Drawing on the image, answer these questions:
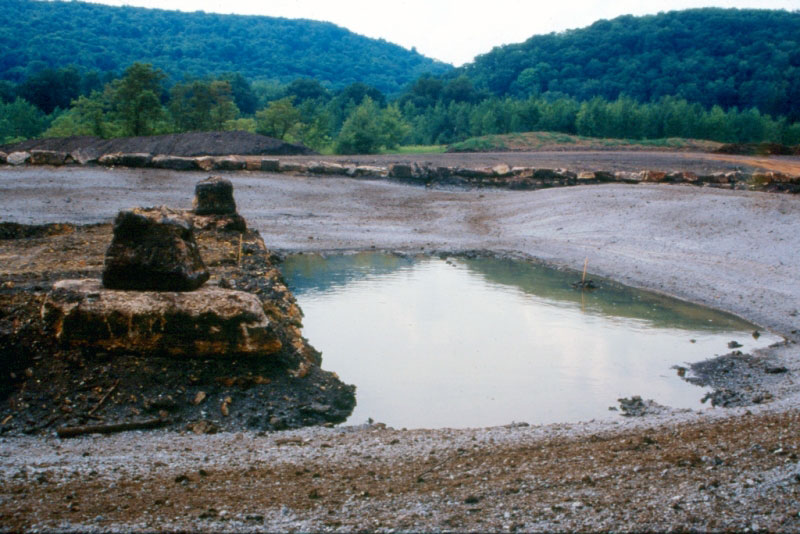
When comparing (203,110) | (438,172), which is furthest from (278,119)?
(438,172)

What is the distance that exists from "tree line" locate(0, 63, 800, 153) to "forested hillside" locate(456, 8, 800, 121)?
1233 centimetres

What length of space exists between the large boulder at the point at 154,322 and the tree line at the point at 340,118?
30.3m

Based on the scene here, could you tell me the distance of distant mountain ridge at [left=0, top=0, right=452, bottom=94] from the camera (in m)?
97.4

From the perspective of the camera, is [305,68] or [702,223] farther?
[305,68]

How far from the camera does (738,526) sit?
3473 millimetres

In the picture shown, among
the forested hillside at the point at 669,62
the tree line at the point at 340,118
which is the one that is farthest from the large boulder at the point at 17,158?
the forested hillside at the point at 669,62

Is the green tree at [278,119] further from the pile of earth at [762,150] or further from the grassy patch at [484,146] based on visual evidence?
the pile of earth at [762,150]

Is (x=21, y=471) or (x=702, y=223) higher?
(x=702, y=223)

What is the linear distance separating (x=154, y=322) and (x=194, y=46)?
5321 inches

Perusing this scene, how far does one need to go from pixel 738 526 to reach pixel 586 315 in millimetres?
6453

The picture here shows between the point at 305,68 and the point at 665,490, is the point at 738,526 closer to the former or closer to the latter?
the point at 665,490

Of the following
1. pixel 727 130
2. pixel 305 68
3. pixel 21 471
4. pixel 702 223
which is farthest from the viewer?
pixel 305 68

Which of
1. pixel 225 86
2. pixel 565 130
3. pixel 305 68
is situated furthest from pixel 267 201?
pixel 305 68

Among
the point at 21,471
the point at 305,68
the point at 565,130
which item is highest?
the point at 305,68
